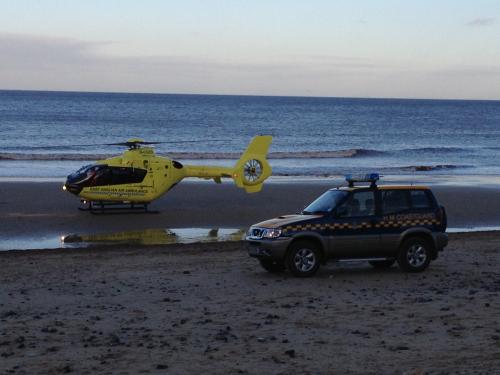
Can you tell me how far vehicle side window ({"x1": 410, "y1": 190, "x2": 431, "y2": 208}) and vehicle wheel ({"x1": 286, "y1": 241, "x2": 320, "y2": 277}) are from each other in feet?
7.02

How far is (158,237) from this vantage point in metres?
23.5

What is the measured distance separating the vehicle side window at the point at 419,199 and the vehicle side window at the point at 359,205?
2.69 feet

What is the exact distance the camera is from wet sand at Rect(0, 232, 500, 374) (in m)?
10.5

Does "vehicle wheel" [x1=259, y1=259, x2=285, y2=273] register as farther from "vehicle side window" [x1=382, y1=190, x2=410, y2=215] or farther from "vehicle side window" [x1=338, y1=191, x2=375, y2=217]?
"vehicle side window" [x1=382, y1=190, x2=410, y2=215]

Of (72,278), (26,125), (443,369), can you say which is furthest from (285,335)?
(26,125)

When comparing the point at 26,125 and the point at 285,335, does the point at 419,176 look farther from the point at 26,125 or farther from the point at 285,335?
the point at 26,125

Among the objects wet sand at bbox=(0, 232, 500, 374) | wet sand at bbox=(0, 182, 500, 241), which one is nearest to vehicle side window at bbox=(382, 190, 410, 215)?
wet sand at bbox=(0, 232, 500, 374)

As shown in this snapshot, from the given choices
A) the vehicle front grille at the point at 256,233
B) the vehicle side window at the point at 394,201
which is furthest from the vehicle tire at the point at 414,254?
the vehicle front grille at the point at 256,233

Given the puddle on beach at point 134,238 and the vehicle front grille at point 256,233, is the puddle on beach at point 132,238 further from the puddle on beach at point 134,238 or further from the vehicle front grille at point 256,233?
the vehicle front grille at point 256,233

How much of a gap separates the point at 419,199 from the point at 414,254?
3.38 ft

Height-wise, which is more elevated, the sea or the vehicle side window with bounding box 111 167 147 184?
the sea

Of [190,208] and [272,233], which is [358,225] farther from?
[190,208]

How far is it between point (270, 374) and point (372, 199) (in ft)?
25.0

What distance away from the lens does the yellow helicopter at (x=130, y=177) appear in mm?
27984
